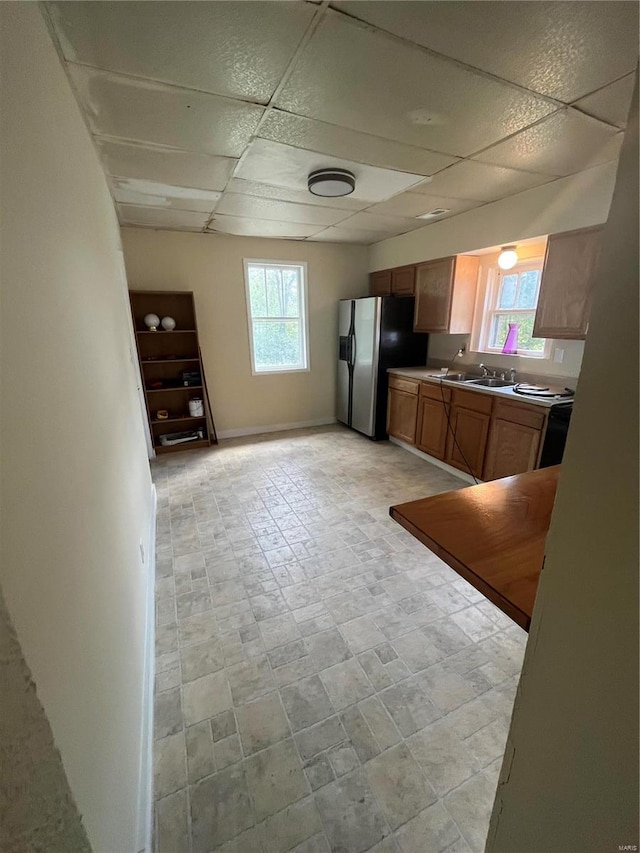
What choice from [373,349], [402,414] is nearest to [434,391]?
[402,414]

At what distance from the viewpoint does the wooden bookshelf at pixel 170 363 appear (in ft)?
13.0

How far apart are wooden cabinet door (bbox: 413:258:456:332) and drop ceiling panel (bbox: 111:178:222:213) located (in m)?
2.26

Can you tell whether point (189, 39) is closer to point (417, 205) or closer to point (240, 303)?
point (417, 205)

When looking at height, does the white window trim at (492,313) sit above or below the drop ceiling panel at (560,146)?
below

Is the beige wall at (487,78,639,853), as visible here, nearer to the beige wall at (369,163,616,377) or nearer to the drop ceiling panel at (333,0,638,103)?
the drop ceiling panel at (333,0,638,103)

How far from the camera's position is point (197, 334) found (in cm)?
407

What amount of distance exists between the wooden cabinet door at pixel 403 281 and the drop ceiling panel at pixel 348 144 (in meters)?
1.79

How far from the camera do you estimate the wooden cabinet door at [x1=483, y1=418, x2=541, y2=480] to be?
274 centimetres

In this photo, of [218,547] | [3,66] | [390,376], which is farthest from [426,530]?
[390,376]

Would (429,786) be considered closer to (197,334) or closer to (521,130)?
(521,130)

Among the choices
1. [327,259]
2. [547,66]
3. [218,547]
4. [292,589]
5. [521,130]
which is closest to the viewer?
[547,66]

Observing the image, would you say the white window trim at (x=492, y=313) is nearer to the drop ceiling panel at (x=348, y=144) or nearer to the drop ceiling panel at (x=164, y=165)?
the drop ceiling panel at (x=348, y=144)

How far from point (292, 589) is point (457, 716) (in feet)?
3.36

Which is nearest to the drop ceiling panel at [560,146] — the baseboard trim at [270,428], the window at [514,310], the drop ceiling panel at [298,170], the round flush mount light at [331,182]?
the drop ceiling panel at [298,170]
